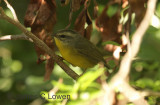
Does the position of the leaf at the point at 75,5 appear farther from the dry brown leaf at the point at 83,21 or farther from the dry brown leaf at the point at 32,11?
the dry brown leaf at the point at 32,11

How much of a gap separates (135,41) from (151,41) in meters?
2.66

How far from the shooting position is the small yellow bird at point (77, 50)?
175 inches

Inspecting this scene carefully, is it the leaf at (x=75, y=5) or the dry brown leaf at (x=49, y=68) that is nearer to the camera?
the leaf at (x=75, y=5)

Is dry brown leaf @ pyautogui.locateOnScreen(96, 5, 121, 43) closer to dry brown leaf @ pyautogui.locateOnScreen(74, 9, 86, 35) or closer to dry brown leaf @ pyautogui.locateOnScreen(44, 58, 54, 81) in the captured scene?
dry brown leaf @ pyautogui.locateOnScreen(74, 9, 86, 35)

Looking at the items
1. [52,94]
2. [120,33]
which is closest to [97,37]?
[120,33]

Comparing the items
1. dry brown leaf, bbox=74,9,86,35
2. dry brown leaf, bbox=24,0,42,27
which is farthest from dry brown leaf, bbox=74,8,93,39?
dry brown leaf, bbox=24,0,42,27

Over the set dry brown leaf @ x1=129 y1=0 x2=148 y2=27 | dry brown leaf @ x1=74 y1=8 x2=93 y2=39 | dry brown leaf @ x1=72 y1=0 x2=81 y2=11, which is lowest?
dry brown leaf @ x1=129 y1=0 x2=148 y2=27

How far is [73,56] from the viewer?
14.8 feet

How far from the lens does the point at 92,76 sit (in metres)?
1.18

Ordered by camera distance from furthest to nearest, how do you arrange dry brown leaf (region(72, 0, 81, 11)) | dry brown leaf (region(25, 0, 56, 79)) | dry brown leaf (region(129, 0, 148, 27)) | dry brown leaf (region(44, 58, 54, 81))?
1. dry brown leaf (region(44, 58, 54, 81))
2. dry brown leaf (region(25, 0, 56, 79))
3. dry brown leaf (region(72, 0, 81, 11))
4. dry brown leaf (region(129, 0, 148, 27))

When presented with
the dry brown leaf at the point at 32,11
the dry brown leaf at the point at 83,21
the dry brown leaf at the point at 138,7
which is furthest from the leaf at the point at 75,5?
the dry brown leaf at the point at 138,7

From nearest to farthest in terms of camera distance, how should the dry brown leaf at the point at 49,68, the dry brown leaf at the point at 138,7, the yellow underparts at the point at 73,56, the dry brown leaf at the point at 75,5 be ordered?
the dry brown leaf at the point at 138,7, the dry brown leaf at the point at 75,5, the dry brown leaf at the point at 49,68, the yellow underparts at the point at 73,56

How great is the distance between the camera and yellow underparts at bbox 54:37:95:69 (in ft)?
14.4

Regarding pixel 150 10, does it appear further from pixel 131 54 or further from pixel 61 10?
pixel 61 10
